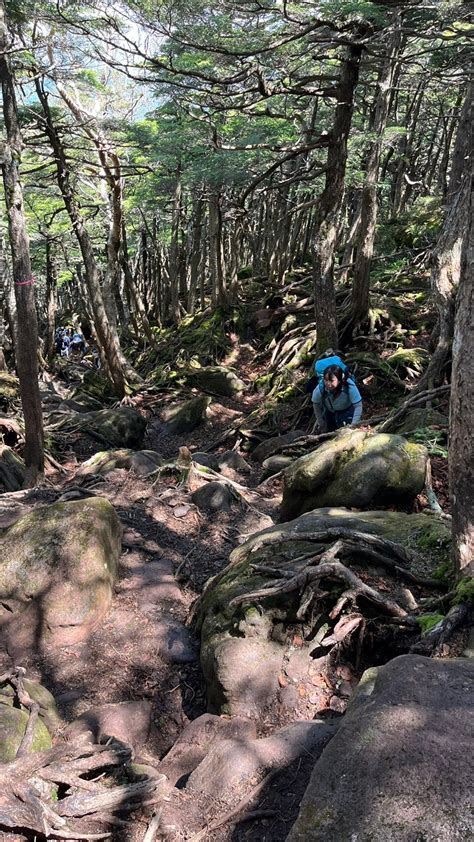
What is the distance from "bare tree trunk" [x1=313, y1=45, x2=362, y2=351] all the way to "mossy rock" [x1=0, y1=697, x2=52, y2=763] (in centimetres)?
869

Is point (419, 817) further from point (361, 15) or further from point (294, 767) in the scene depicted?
point (361, 15)

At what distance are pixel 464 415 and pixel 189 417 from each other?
1165 centimetres

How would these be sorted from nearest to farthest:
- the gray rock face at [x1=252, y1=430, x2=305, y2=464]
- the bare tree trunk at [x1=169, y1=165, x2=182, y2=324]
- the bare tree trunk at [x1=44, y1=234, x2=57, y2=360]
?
the gray rock face at [x1=252, y1=430, x2=305, y2=464], the bare tree trunk at [x1=169, y1=165, x2=182, y2=324], the bare tree trunk at [x1=44, y1=234, x2=57, y2=360]

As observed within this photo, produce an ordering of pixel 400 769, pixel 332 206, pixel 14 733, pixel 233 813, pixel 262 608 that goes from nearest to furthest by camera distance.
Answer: pixel 400 769
pixel 233 813
pixel 14 733
pixel 262 608
pixel 332 206

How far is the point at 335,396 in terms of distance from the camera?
7559 mm

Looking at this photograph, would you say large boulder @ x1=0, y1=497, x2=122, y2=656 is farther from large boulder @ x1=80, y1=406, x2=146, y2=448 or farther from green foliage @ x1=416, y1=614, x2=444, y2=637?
large boulder @ x1=80, y1=406, x2=146, y2=448

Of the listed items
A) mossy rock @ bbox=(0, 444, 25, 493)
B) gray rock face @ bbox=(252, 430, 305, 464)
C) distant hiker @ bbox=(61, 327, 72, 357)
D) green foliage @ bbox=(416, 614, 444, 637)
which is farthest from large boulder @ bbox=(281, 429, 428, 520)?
distant hiker @ bbox=(61, 327, 72, 357)

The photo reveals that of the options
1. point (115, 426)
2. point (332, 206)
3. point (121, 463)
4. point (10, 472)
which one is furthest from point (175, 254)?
point (10, 472)

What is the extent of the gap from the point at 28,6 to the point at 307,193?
13.2 meters

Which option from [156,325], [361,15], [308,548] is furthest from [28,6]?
[156,325]

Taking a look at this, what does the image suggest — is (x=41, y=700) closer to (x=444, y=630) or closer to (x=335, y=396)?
(x=444, y=630)

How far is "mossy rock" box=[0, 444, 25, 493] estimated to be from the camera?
915 centimetres

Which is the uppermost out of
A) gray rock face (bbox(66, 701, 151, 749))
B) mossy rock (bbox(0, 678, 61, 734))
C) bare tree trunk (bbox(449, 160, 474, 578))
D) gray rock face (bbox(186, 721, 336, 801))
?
bare tree trunk (bbox(449, 160, 474, 578))

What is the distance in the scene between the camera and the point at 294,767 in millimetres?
2699
